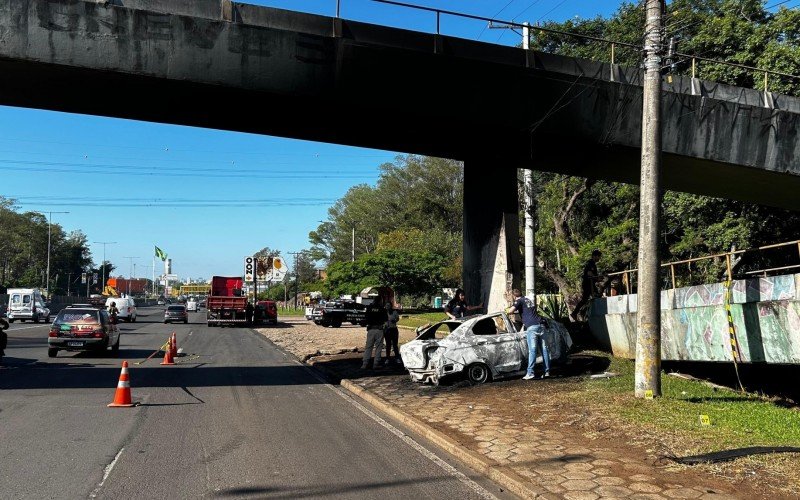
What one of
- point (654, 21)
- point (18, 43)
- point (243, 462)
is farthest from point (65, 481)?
point (654, 21)

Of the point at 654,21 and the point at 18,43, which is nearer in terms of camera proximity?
the point at 654,21

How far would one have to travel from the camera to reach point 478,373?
13297mm

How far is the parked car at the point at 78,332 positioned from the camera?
20578 mm

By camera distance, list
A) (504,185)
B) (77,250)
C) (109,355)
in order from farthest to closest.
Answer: (77,250)
(109,355)
(504,185)

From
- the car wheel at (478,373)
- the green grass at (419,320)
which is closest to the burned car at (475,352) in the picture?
the car wheel at (478,373)

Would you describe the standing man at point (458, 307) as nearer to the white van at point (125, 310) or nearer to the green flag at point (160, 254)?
the white van at point (125, 310)

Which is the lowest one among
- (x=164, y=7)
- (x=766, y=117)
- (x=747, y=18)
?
(x=766, y=117)

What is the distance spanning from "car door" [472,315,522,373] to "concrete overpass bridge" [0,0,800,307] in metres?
3.46

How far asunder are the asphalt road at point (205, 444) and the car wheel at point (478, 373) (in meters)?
2.53

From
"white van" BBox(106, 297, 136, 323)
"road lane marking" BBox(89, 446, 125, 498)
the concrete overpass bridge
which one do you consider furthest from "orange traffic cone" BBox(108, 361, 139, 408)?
"white van" BBox(106, 297, 136, 323)

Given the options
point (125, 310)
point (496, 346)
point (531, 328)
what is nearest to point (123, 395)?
point (496, 346)

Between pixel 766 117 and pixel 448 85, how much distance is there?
7.85m

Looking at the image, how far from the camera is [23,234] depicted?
4186 inches

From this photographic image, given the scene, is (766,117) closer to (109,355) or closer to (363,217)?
(109,355)
